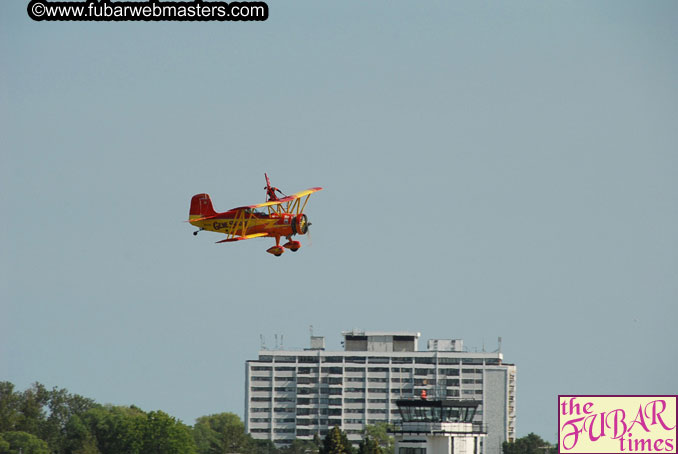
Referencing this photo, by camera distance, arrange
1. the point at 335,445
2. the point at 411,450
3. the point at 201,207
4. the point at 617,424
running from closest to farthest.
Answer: the point at 617,424 → the point at 201,207 → the point at 411,450 → the point at 335,445

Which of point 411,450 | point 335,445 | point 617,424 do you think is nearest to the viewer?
point 617,424

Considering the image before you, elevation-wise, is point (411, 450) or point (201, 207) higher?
point (201, 207)

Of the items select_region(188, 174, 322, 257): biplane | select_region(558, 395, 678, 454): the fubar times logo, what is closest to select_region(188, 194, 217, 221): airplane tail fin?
select_region(188, 174, 322, 257): biplane

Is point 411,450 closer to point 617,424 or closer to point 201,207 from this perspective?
point 201,207

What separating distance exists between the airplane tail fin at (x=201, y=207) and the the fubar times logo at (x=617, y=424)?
40418 mm

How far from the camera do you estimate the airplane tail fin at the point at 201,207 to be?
4906 inches

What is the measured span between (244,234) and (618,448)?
122 feet

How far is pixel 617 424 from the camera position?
9519cm

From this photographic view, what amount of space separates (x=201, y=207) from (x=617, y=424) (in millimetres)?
43783

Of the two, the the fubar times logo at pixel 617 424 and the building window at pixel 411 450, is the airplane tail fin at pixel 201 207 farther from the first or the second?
the the fubar times logo at pixel 617 424

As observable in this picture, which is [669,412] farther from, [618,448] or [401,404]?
[401,404]

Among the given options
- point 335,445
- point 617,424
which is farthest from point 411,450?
point 617,424

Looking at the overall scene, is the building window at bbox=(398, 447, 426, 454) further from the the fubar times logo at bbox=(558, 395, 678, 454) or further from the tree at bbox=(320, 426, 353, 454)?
the the fubar times logo at bbox=(558, 395, 678, 454)

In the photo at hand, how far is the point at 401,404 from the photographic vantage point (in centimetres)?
13838
